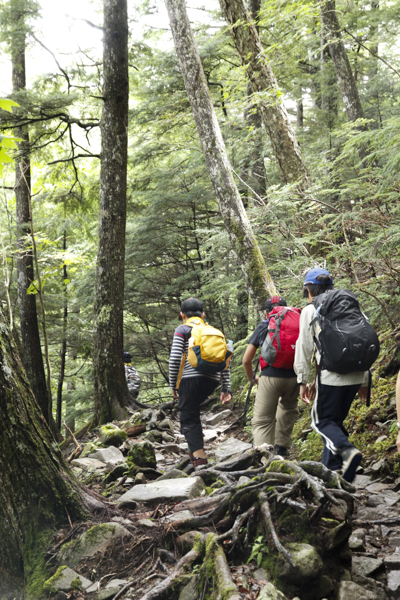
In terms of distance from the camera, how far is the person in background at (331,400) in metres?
3.61

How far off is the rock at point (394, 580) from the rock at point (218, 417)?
646cm

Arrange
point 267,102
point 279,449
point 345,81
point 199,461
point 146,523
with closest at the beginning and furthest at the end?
point 146,523, point 199,461, point 279,449, point 267,102, point 345,81

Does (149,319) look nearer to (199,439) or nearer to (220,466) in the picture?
(199,439)

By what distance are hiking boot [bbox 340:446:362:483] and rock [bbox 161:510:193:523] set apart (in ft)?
4.63

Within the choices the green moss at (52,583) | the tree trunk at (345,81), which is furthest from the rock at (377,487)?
the tree trunk at (345,81)

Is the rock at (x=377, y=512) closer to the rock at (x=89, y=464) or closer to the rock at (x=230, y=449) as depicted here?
the rock at (x=230, y=449)

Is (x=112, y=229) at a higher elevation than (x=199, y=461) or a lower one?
higher

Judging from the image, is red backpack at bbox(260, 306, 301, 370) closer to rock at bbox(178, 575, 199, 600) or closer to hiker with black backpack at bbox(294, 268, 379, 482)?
hiker with black backpack at bbox(294, 268, 379, 482)

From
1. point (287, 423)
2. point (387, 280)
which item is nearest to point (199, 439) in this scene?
point (287, 423)

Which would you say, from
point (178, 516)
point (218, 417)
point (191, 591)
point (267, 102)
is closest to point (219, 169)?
point (267, 102)

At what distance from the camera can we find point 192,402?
208 inches

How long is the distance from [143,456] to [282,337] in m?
2.34

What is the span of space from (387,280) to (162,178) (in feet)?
28.8

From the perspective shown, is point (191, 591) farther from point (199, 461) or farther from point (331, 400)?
point (199, 461)
